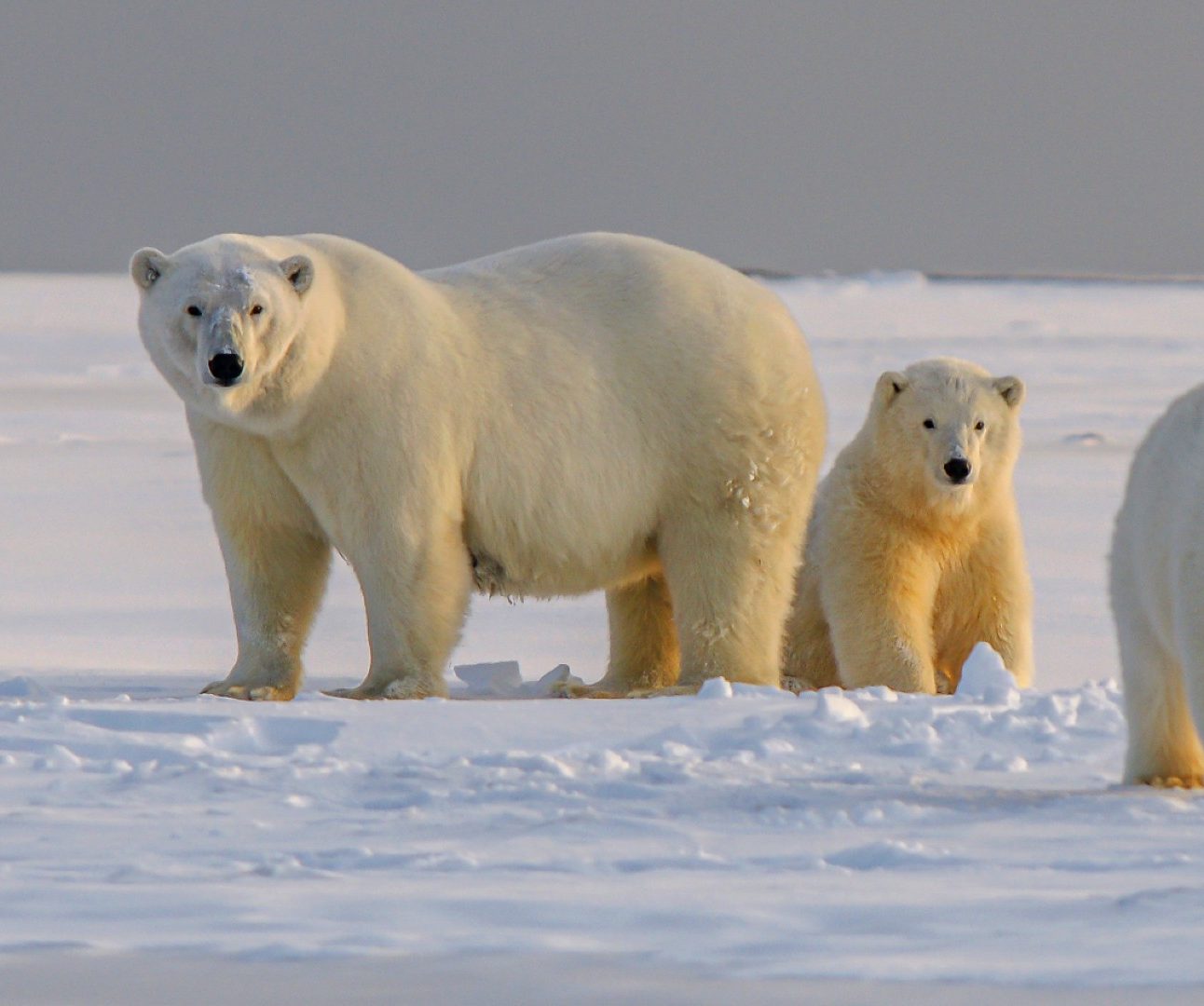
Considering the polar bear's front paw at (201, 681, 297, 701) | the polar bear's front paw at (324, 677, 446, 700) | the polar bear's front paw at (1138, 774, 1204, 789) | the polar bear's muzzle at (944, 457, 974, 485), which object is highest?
the polar bear's muzzle at (944, 457, 974, 485)

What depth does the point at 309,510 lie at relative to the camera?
5820 mm

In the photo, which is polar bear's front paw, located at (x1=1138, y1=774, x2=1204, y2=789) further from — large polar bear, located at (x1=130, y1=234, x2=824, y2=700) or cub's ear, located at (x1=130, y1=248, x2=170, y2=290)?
cub's ear, located at (x1=130, y1=248, x2=170, y2=290)

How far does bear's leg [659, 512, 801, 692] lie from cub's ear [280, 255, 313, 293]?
129cm

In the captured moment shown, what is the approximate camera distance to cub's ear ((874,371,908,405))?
6.63 m

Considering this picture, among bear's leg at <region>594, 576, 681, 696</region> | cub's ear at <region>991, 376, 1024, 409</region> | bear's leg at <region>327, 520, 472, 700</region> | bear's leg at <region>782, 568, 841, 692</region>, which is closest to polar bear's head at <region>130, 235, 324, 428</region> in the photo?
bear's leg at <region>327, 520, 472, 700</region>

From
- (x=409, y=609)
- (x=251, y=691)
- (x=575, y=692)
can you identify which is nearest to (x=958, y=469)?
(x=575, y=692)

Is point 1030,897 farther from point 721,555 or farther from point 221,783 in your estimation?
point 721,555

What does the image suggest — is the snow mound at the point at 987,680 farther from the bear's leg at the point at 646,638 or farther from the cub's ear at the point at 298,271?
the cub's ear at the point at 298,271

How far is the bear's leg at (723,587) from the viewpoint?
20.4 ft

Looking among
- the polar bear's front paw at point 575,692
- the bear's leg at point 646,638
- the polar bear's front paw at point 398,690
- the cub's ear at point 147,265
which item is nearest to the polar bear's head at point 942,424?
the bear's leg at point 646,638

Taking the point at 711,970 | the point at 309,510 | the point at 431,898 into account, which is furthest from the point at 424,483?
the point at 711,970

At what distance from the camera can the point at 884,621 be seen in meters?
6.52

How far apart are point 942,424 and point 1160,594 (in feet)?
7.76

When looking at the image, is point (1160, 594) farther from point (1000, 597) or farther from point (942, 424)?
point (1000, 597)
